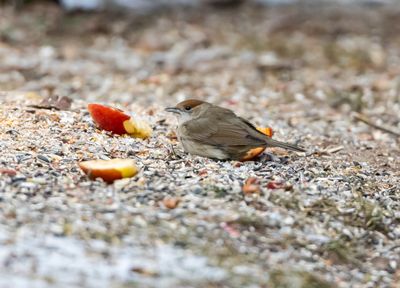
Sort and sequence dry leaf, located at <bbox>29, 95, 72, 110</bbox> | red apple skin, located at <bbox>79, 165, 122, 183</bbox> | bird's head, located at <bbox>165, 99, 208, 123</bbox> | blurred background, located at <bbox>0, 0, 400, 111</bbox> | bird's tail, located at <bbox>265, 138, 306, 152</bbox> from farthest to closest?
blurred background, located at <bbox>0, 0, 400, 111</bbox> < dry leaf, located at <bbox>29, 95, 72, 110</bbox> < bird's head, located at <bbox>165, 99, 208, 123</bbox> < bird's tail, located at <bbox>265, 138, 306, 152</bbox> < red apple skin, located at <bbox>79, 165, 122, 183</bbox>

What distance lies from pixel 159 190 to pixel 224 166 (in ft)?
2.70

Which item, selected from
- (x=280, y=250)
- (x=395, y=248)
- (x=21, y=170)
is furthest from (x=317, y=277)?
(x=21, y=170)

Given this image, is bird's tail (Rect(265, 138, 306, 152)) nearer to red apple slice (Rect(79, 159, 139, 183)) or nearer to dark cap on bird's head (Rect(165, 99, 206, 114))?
dark cap on bird's head (Rect(165, 99, 206, 114))

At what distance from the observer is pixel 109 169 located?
203 inches

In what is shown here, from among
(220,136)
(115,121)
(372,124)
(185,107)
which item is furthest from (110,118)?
(372,124)

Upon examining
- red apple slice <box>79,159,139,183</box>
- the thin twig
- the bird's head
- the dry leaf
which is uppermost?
the bird's head

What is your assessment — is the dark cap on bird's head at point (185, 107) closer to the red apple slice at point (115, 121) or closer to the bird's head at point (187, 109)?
the bird's head at point (187, 109)

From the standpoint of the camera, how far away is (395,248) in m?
5.04

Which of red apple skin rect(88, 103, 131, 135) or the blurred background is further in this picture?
the blurred background

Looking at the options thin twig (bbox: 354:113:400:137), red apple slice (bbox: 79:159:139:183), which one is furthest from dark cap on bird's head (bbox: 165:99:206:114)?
thin twig (bbox: 354:113:400:137)

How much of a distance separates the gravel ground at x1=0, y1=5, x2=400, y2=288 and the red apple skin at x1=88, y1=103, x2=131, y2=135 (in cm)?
12

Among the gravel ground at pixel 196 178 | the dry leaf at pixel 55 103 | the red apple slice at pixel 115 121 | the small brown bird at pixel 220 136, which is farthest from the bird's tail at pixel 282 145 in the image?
the dry leaf at pixel 55 103

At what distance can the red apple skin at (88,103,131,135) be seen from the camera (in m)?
6.34

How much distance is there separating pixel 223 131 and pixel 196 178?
3.06ft
